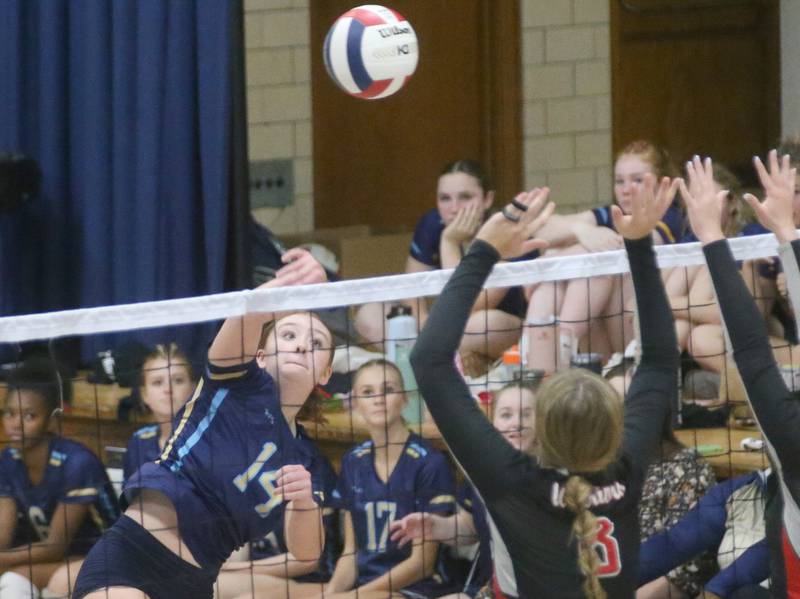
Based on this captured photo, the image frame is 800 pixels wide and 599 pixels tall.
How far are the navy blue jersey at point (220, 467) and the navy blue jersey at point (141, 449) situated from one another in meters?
1.15

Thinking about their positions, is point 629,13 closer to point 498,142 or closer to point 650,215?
point 498,142

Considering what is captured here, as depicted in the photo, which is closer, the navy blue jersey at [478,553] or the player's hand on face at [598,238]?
the navy blue jersey at [478,553]

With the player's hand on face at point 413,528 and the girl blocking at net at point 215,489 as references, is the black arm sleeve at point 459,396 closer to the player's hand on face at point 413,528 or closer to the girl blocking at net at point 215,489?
the girl blocking at net at point 215,489

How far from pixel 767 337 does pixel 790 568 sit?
0.53 meters

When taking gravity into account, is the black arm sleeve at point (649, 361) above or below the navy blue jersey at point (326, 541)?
above

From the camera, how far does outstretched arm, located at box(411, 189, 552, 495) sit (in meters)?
2.88

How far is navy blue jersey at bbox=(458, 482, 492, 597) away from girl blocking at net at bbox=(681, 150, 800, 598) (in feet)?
4.71

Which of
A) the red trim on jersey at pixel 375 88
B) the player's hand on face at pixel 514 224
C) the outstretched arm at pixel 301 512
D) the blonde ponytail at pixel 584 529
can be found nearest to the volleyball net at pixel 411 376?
the outstretched arm at pixel 301 512

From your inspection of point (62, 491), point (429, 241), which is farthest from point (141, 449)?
point (429, 241)

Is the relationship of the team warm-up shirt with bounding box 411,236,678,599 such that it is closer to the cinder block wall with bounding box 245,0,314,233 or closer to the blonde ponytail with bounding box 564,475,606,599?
the blonde ponytail with bounding box 564,475,606,599

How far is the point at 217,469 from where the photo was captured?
3750 mm

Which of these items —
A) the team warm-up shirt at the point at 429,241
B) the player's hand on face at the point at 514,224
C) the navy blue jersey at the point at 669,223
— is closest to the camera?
the player's hand on face at the point at 514,224

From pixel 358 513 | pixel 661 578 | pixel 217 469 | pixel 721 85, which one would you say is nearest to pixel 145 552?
pixel 217 469

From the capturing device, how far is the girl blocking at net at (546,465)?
2848mm
